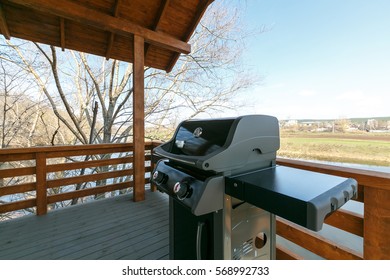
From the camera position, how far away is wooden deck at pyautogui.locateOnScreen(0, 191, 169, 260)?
1.68 m

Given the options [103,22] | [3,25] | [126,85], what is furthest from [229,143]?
[126,85]

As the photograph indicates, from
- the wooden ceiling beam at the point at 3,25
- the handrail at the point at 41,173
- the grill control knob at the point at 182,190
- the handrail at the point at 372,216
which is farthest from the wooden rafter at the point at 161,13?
the handrail at the point at 372,216

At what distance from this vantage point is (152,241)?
1.87m

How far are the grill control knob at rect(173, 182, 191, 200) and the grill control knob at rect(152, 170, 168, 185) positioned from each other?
0.19m

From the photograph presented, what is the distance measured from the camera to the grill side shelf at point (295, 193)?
588 mm

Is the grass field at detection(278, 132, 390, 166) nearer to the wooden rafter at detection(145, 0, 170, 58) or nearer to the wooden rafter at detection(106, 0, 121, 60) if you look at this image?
the wooden rafter at detection(145, 0, 170, 58)

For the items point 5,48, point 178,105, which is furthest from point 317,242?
point 5,48

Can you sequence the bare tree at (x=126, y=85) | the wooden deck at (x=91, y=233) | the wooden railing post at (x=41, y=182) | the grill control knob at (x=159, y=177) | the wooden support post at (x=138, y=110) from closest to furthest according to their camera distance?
Result: the grill control knob at (x=159, y=177), the wooden deck at (x=91, y=233), the wooden railing post at (x=41, y=182), the wooden support post at (x=138, y=110), the bare tree at (x=126, y=85)

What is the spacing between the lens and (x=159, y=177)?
117cm

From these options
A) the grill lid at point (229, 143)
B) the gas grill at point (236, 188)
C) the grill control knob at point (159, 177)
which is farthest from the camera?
the grill control knob at point (159, 177)

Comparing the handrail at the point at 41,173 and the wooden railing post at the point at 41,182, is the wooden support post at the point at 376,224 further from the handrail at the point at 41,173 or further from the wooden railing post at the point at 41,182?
the wooden railing post at the point at 41,182

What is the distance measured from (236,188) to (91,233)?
193 cm

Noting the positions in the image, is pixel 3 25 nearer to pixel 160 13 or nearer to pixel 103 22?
pixel 103 22

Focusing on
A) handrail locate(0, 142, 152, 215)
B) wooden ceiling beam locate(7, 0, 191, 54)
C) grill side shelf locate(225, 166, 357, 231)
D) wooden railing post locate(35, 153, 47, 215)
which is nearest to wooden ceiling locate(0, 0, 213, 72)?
wooden ceiling beam locate(7, 0, 191, 54)
